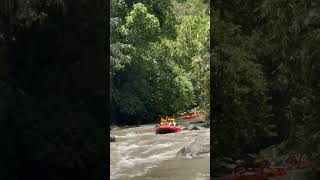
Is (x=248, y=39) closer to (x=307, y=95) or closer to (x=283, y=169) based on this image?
(x=307, y=95)

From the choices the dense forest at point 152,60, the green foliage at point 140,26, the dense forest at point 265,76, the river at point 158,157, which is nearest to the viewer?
the dense forest at point 265,76

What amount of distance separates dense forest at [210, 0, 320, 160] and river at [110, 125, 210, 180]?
13.9ft

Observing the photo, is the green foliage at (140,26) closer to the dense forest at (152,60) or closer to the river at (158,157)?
the dense forest at (152,60)

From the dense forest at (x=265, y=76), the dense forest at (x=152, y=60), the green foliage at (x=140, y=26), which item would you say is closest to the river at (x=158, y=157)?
the dense forest at (x=152, y=60)

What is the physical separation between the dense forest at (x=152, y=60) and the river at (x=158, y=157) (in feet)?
7.79

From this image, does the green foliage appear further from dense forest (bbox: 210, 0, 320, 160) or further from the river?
dense forest (bbox: 210, 0, 320, 160)

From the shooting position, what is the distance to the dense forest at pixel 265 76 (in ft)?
13.3

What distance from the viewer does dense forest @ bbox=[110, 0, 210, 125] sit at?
15070mm

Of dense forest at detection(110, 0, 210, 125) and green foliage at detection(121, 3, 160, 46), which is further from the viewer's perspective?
green foliage at detection(121, 3, 160, 46)
